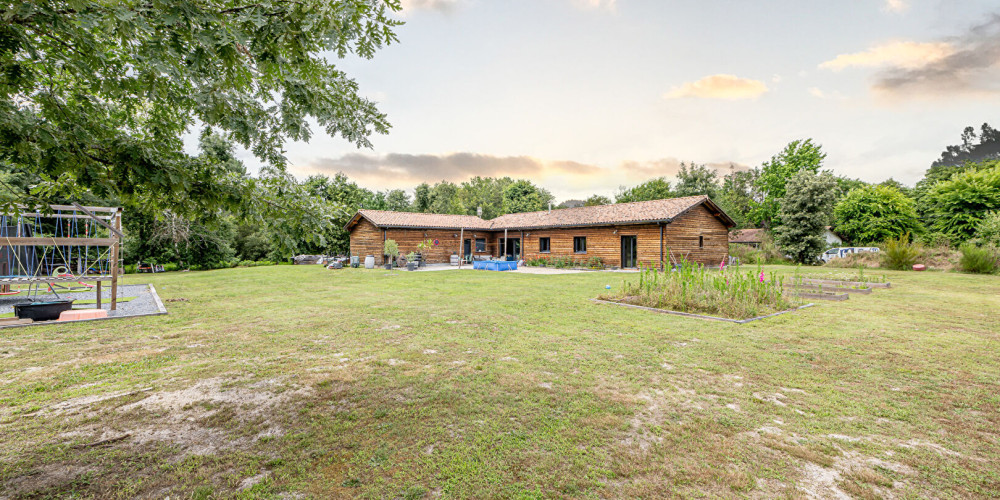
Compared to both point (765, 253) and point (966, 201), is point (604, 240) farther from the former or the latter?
point (966, 201)

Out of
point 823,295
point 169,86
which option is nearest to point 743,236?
point 823,295

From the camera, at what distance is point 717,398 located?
3.73m

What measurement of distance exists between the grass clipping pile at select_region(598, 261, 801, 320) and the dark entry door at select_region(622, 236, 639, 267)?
13330mm

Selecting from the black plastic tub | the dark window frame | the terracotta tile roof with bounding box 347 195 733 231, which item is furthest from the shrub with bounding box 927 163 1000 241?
the black plastic tub

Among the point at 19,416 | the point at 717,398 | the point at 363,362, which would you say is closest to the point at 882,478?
the point at 717,398

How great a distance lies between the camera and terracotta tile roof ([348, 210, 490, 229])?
A: 26312mm

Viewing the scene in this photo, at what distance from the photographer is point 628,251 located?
23047 millimetres

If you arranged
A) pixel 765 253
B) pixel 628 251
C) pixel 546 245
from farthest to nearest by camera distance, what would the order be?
pixel 765 253 < pixel 546 245 < pixel 628 251

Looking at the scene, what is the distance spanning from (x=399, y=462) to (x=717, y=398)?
314cm

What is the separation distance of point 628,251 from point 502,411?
2128cm

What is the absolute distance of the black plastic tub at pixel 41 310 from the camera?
7277 millimetres

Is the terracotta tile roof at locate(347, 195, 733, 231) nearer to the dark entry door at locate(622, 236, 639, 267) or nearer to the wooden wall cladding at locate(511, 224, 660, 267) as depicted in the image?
the wooden wall cladding at locate(511, 224, 660, 267)

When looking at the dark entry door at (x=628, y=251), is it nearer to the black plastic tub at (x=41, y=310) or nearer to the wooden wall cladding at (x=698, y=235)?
the wooden wall cladding at (x=698, y=235)

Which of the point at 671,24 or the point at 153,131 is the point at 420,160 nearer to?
the point at 671,24
